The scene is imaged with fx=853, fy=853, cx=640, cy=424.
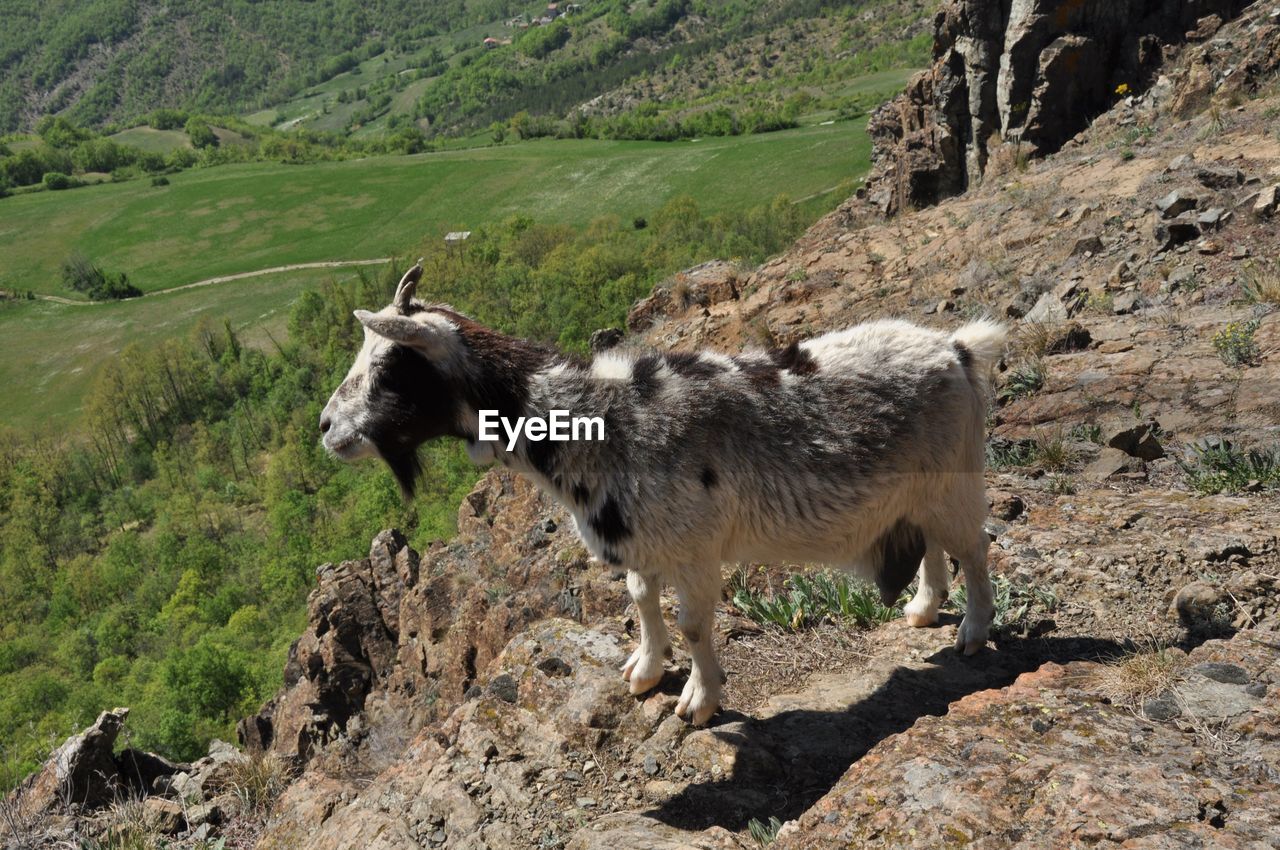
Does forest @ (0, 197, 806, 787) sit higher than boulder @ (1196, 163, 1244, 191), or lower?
lower

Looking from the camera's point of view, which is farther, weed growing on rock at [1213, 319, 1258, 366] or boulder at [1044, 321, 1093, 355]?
boulder at [1044, 321, 1093, 355]

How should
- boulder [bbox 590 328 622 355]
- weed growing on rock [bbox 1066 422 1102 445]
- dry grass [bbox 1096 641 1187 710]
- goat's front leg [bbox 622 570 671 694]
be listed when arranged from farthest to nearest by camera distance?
boulder [bbox 590 328 622 355] < weed growing on rock [bbox 1066 422 1102 445] < goat's front leg [bbox 622 570 671 694] < dry grass [bbox 1096 641 1187 710]

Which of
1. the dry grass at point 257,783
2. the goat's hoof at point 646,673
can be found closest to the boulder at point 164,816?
the dry grass at point 257,783

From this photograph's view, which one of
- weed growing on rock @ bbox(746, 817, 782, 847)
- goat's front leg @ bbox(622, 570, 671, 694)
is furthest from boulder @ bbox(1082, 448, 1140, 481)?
weed growing on rock @ bbox(746, 817, 782, 847)

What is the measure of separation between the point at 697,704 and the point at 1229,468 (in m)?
5.87

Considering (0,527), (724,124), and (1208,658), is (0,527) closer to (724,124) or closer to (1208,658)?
(1208,658)

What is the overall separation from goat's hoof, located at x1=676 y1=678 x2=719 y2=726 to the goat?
0.01m

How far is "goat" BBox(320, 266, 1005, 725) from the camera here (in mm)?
6129

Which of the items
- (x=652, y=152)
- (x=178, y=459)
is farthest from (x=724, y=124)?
(x=178, y=459)

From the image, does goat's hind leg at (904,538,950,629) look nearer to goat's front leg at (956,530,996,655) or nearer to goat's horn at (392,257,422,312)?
goat's front leg at (956,530,996,655)

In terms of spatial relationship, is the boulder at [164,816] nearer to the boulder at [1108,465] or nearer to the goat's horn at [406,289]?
the goat's horn at [406,289]

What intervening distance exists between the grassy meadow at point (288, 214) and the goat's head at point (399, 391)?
366 feet

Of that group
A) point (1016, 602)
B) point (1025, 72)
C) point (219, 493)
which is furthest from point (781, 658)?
point (219, 493)

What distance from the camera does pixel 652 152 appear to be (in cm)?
16762
